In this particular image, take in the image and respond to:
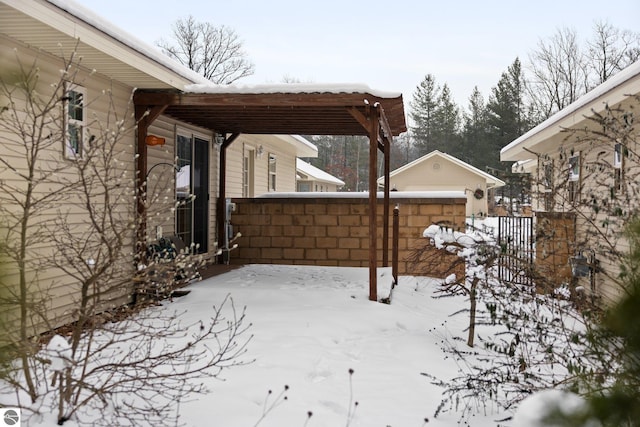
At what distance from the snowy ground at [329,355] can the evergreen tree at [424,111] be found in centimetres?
3784

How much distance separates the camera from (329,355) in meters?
4.66

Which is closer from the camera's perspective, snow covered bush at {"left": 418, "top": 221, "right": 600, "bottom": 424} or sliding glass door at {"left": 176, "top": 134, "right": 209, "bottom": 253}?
snow covered bush at {"left": 418, "top": 221, "right": 600, "bottom": 424}

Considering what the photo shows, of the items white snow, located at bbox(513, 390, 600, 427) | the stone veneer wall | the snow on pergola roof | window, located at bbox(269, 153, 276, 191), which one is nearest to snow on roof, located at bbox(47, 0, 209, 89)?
the snow on pergola roof

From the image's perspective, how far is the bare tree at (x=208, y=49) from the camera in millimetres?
31172

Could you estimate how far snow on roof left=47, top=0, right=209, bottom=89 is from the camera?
165 inches

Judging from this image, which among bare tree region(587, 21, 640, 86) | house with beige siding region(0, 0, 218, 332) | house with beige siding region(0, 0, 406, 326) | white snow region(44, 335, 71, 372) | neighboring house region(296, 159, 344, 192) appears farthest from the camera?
bare tree region(587, 21, 640, 86)

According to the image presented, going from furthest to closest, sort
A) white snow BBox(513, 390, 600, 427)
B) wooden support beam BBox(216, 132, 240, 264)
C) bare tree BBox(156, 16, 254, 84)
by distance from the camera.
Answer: bare tree BBox(156, 16, 254, 84), wooden support beam BBox(216, 132, 240, 264), white snow BBox(513, 390, 600, 427)

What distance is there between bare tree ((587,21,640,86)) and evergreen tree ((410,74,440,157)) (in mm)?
18067

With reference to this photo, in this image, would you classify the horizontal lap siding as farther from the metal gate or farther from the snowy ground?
the metal gate

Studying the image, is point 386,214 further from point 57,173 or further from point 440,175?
point 440,175

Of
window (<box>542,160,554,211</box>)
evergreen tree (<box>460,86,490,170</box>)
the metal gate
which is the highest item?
evergreen tree (<box>460,86,490,170</box>)

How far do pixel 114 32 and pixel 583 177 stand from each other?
6291 mm

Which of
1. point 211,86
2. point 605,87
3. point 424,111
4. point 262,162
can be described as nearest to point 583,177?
point 605,87

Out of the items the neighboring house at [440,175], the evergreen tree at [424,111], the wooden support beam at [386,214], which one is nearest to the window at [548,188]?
the wooden support beam at [386,214]
